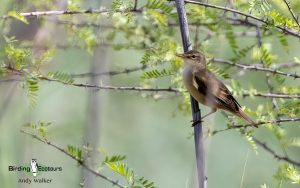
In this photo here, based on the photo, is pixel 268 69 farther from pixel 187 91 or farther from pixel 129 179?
pixel 129 179

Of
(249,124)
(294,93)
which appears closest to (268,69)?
(294,93)

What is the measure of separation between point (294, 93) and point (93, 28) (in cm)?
147

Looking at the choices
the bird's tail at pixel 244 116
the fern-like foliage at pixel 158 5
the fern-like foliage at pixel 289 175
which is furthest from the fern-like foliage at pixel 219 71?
the fern-like foliage at pixel 289 175

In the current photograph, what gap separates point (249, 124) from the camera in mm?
3148

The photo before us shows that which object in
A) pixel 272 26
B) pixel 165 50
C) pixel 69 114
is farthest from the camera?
pixel 69 114

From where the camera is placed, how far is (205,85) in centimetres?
352

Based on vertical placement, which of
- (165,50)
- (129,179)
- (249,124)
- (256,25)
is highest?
(256,25)

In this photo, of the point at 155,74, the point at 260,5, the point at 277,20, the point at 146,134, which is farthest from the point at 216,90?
the point at 146,134

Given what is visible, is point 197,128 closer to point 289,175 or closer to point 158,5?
point 289,175

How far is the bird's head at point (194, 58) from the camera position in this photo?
3201 millimetres

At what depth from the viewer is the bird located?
330 centimetres

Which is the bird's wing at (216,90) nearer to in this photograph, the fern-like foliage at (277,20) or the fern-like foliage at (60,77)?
the fern-like foliage at (277,20)

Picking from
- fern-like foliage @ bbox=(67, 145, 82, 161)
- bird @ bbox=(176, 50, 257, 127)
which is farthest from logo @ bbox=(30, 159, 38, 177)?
bird @ bbox=(176, 50, 257, 127)

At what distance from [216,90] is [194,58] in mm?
294
